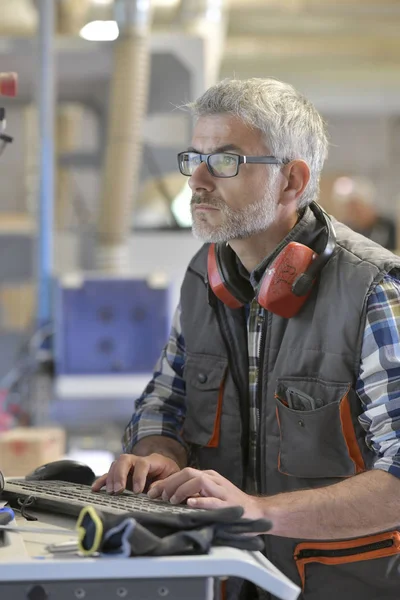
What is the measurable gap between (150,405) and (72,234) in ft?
8.12

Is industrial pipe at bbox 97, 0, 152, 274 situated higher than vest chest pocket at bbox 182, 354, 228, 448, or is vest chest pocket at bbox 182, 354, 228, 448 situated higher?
industrial pipe at bbox 97, 0, 152, 274

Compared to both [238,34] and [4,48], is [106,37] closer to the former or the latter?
[4,48]

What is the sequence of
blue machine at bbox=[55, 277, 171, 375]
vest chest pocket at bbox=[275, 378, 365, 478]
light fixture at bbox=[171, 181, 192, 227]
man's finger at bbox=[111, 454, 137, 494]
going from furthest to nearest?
light fixture at bbox=[171, 181, 192, 227] → blue machine at bbox=[55, 277, 171, 375] → vest chest pocket at bbox=[275, 378, 365, 478] → man's finger at bbox=[111, 454, 137, 494]

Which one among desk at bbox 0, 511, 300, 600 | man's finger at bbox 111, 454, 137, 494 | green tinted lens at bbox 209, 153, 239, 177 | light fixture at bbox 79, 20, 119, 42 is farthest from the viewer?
light fixture at bbox 79, 20, 119, 42

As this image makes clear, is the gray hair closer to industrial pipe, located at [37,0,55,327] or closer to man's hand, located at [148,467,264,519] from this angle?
man's hand, located at [148,467,264,519]

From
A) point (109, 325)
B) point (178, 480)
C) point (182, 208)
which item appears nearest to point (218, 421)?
point (178, 480)

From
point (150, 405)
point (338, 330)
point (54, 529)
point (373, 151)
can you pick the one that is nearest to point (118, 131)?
point (150, 405)

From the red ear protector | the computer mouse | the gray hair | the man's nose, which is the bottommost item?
the computer mouse

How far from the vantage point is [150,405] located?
1.92 m

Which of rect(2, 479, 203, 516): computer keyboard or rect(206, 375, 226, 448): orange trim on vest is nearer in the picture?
rect(2, 479, 203, 516): computer keyboard

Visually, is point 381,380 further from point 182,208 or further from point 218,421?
point 182,208

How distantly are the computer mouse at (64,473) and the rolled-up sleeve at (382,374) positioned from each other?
48 centimetres

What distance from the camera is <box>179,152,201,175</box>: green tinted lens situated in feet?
5.80

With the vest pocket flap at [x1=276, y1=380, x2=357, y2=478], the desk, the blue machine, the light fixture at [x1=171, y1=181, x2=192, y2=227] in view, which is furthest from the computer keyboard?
the light fixture at [x1=171, y1=181, x2=192, y2=227]
